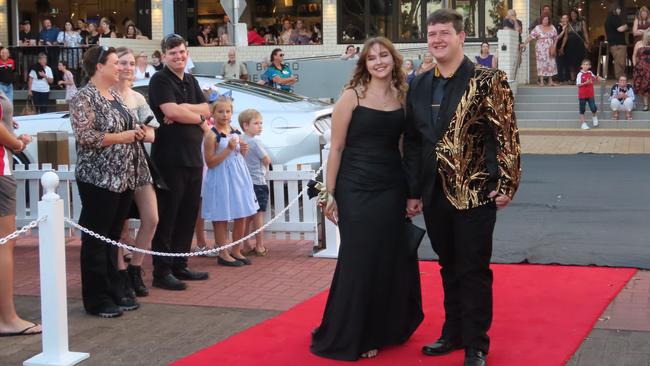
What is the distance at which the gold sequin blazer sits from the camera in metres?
5.32

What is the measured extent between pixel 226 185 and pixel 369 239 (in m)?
3.12

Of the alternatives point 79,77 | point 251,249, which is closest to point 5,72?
point 79,77

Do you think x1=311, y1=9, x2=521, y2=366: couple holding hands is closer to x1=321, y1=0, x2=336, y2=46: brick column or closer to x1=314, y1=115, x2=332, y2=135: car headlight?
x1=314, y1=115, x2=332, y2=135: car headlight

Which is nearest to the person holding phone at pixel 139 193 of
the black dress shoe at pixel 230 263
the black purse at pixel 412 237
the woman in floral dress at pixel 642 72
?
the black dress shoe at pixel 230 263

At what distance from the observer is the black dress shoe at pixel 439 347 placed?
5688mm

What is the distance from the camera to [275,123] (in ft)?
38.9

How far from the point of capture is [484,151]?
17.7ft

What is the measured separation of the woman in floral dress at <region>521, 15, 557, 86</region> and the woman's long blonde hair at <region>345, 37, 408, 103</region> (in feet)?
63.2

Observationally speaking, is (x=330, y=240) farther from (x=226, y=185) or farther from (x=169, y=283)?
(x=169, y=283)

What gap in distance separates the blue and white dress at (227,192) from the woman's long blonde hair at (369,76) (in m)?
2.92

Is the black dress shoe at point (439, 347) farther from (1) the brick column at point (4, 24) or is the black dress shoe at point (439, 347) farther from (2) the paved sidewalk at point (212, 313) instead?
(1) the brick column at point (4, 24)

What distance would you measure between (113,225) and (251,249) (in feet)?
8.18

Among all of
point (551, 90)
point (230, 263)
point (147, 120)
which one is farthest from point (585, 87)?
point (147, 120)

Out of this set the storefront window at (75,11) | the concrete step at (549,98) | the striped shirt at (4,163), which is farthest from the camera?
the storefront window at (75,11)
